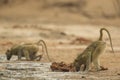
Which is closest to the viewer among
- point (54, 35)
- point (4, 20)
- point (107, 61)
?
point (107, 61)

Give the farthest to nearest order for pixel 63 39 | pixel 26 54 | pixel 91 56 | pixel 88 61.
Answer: pixel 63 39, pixel 26 54, pixel 91 56, pixel 88 61

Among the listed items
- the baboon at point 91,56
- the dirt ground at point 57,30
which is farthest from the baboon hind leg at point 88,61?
the dirt ground at point 57,30

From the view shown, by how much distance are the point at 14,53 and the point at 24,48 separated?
68cm

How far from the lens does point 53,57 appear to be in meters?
22.7

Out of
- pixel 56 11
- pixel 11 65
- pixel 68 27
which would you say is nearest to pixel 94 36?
pixel 68 27

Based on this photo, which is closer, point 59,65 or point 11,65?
point 59,65

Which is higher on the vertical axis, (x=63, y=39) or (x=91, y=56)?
(x=63, y=39)

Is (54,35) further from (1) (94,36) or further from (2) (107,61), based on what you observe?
(2) (107,61)

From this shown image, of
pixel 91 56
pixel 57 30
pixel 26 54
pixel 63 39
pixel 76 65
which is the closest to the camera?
pixel 91 56

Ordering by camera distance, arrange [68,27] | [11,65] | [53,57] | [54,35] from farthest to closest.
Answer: [68,27]
[54,35]
[53,57]
[11,65]

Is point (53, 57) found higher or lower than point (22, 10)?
lower

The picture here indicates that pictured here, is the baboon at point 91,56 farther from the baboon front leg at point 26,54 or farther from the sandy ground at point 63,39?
the baboon front leg at point 26,54

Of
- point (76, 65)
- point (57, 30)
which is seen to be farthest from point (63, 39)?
point (76, 65)

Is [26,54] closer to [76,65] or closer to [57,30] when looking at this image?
[76,65]
